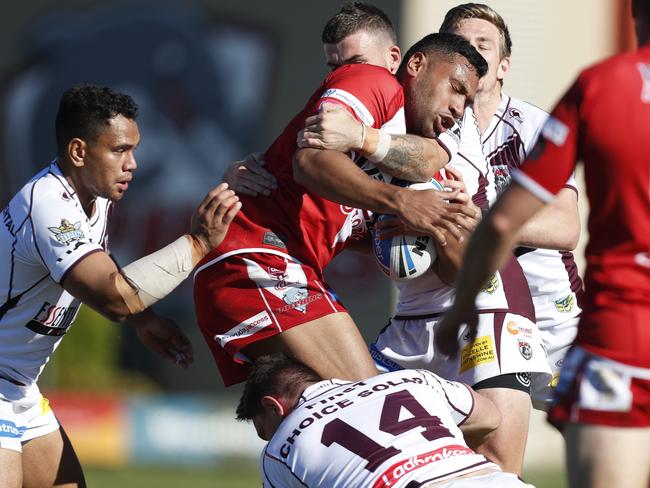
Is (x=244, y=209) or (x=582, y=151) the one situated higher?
(x=582, y=151)

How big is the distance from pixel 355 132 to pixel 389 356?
1.43m

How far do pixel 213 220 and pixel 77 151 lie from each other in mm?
771

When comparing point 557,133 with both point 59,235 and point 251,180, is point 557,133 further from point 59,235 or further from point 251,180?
point 59,235

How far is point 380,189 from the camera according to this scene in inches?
210

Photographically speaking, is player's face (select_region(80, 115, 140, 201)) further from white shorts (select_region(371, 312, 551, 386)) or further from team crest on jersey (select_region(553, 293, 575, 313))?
team crest on jersey (select_region(553, 293, 575, 313))

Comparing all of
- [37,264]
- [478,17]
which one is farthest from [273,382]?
[478,17]

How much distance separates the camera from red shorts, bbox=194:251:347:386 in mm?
5770

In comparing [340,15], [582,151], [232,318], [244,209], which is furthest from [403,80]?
[582,151]

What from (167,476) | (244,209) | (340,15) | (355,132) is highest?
(340,15)

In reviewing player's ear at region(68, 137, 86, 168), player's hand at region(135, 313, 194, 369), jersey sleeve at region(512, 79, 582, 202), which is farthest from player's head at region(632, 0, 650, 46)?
player's hand at region(135, 313, 194, 369)

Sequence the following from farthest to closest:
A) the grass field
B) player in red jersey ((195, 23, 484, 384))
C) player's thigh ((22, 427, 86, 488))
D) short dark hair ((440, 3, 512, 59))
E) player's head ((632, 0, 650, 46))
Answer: the grass field
short dark hair ((440, 3, 512, 59))
player's thigh ((22, 427, 86, 488))
player in red jersey ((195, 23, 484, 384))
player's head ((632, 0, 650, 46))

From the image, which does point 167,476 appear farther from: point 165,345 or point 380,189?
point 380,189

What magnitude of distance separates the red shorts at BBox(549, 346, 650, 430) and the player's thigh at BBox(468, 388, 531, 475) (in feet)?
6.77

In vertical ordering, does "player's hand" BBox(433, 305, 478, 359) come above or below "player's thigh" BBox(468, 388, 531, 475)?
above
